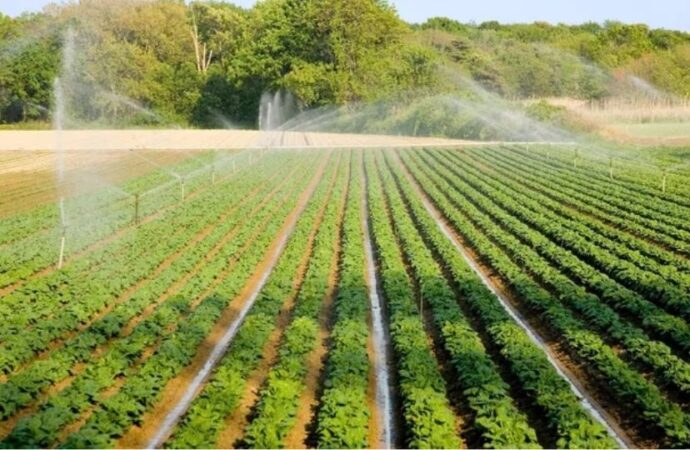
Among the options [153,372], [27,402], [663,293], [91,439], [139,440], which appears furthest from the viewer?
[663,293]

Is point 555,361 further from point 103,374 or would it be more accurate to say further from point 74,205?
point 74,205

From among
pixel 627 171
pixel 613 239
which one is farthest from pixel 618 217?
pixel 627 171

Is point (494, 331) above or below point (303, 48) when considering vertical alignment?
below

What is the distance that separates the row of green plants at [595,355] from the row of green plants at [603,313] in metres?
0.30

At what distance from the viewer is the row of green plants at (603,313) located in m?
12.3

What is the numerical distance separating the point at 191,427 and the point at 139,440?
96cm

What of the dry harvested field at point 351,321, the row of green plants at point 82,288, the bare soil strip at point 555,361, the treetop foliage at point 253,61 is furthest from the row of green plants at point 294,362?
the treetop foliage at point 253,61

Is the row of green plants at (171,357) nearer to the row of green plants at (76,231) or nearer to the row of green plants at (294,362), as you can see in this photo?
the row of green plants at (294,362)

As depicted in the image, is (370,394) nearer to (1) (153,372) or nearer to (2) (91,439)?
(1) (153,372)

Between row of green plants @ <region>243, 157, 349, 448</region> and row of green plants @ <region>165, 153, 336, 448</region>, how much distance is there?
38 centimetres

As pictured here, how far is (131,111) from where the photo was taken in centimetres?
8475

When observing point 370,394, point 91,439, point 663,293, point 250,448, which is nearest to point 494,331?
point 370,394

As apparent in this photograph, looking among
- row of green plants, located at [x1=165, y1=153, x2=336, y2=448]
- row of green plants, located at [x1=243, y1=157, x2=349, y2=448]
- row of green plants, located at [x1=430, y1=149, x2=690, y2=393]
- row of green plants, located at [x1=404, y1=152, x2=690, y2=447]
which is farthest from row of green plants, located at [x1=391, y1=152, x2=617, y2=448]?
row of green plants, located at [x1=165, y1=153, x2=336, y2=448]

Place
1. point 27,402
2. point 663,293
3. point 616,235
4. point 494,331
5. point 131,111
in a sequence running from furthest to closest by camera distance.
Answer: point 131,111 < point 616,235 < point 663,293 < point 494,331 < point 27,402
